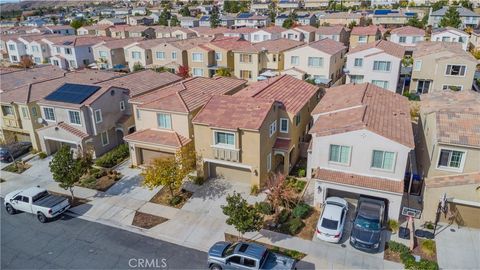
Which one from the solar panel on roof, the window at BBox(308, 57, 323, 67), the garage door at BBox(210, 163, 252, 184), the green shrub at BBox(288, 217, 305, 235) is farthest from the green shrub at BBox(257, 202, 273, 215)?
the window at BBox(308, 57, 323, 67)

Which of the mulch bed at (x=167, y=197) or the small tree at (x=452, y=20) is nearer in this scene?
the mulch bed at (x=167, y=197)

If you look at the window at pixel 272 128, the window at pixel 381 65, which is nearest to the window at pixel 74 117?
the window at pixel 272 128

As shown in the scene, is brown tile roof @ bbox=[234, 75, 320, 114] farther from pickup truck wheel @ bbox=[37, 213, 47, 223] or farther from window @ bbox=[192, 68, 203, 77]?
window @ bbox=[192, 68, 203, 77]

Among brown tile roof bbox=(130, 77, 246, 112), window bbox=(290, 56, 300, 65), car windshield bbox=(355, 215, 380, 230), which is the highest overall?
brown tile roof bbox=(130, 77, 246, 112)

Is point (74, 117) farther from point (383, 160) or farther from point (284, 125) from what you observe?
point (383, 160)

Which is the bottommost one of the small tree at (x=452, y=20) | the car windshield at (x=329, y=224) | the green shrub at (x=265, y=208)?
the green shrub at (x=265, y=208)

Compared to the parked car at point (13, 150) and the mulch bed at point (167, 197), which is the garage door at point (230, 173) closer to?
the mulch bed at point (167, 197)

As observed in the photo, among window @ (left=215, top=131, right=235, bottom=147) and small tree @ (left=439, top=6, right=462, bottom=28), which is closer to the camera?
window @ (left=215, top=131, right=235, bottom=147)

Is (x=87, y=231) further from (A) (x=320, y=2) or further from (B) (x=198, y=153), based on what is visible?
(A) (x=320, y=2)
